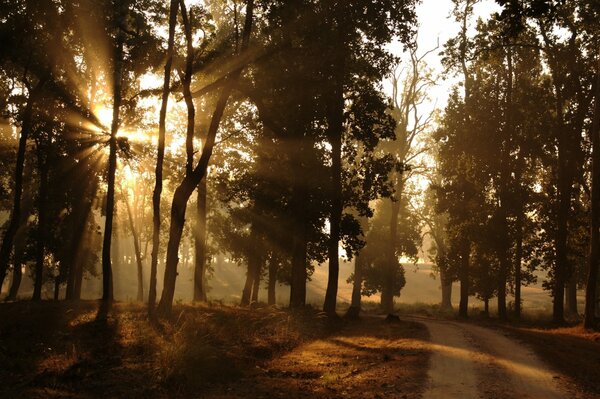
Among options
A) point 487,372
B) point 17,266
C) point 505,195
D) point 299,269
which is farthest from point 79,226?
point 487,372

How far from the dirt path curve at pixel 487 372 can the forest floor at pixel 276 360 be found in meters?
0.02

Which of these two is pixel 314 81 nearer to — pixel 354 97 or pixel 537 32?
pixel 354 97

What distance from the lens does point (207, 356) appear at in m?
12.8

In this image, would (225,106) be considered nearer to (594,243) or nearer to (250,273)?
(250,273)

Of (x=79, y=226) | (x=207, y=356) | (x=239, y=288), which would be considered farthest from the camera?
(x=239, y=288)

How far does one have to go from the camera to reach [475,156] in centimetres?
3384

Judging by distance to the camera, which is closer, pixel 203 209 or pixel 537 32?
Answer: pixel 537 32

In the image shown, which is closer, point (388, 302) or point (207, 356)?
point (207, 356)

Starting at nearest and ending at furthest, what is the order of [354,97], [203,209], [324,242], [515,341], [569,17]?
[515,341], [354,97], [569,17], [324,242], [203,209]

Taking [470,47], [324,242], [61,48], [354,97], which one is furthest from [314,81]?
[61,48]

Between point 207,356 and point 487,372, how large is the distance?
6160 millimetres

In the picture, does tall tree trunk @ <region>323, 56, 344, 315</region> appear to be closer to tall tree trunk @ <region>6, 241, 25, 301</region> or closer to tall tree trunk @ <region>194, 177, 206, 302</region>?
tall tree trunk @ <region>194, 177, 206, 302</region>

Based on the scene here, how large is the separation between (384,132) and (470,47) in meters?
5.59

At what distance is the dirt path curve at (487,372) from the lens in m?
10.3
